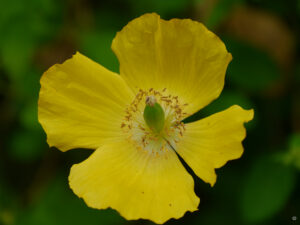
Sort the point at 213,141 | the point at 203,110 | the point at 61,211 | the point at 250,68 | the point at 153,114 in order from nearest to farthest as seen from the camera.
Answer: the point at 213,141 → the point at 153,114 → the point at 203,110 → the point at 250,68 → the point at 61,211

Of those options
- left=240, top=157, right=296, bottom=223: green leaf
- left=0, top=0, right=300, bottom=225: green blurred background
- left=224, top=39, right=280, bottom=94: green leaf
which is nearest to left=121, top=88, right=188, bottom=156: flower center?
left=0, top=0, right=300, bottom=225: green blurred background

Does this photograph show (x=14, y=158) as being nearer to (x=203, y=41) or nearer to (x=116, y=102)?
(x=116, y=102)

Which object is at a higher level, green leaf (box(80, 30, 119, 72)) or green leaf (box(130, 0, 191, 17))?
green leaf (box(130, 0, 191, 17))

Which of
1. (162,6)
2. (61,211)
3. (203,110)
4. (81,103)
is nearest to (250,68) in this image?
(203,110)

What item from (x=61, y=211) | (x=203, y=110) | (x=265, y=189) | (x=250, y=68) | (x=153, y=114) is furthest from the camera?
(x=61, y=211)

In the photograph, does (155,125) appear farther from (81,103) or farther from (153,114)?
(81,103)

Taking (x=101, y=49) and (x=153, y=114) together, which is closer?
(x=153, y=114)

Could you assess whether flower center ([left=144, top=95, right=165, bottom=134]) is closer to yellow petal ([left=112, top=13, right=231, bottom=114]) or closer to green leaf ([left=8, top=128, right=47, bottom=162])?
yellow petal ([left=112, top=13, right=231, bottom=114])
